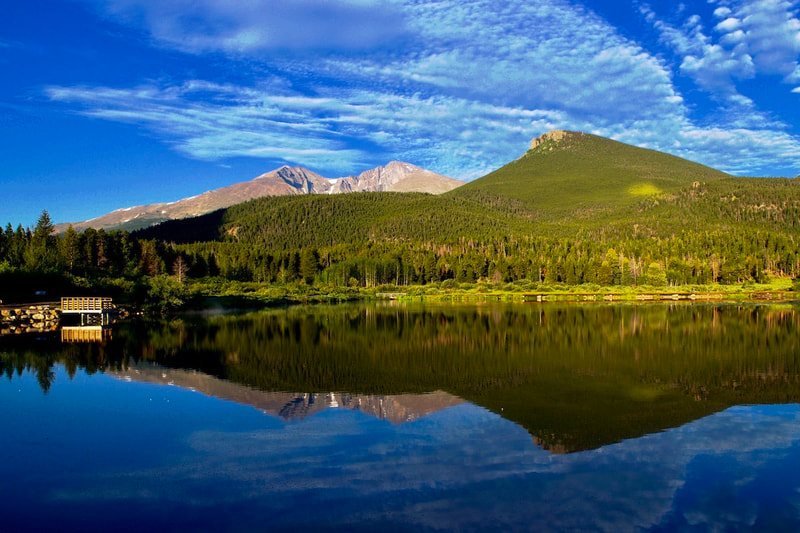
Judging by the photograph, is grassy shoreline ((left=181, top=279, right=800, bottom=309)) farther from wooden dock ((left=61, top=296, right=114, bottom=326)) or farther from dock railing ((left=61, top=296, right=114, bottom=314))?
dock railing ((left=61, top=296, right=114, bottom=314))

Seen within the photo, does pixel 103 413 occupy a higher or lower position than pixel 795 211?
lower

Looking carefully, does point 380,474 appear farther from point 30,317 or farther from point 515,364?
point 30,317

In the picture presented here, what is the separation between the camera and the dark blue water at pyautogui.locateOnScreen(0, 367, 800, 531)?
9773 millimetres

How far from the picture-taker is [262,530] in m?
9.32

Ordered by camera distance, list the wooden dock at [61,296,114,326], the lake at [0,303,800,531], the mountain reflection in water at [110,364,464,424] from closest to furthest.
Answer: the lake at [0,303,800,531]
the mountain reflection in water at [110,364,464,424]
the wooden dock at [61,296,114,326]

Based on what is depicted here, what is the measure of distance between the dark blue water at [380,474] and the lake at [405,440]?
0.17 ft

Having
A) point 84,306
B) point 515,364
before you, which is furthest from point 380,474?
point 84,306

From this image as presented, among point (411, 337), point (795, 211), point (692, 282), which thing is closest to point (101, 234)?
point (411, 337)

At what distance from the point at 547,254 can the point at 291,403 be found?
135 meters

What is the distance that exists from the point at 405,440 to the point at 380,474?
2.48 m

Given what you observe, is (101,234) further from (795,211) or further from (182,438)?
(795,211)

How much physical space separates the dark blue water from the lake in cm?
5

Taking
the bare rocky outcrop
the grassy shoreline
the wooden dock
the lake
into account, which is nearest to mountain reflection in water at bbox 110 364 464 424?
the lake

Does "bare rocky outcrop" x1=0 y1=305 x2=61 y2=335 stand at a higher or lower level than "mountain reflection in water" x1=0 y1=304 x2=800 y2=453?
higher
